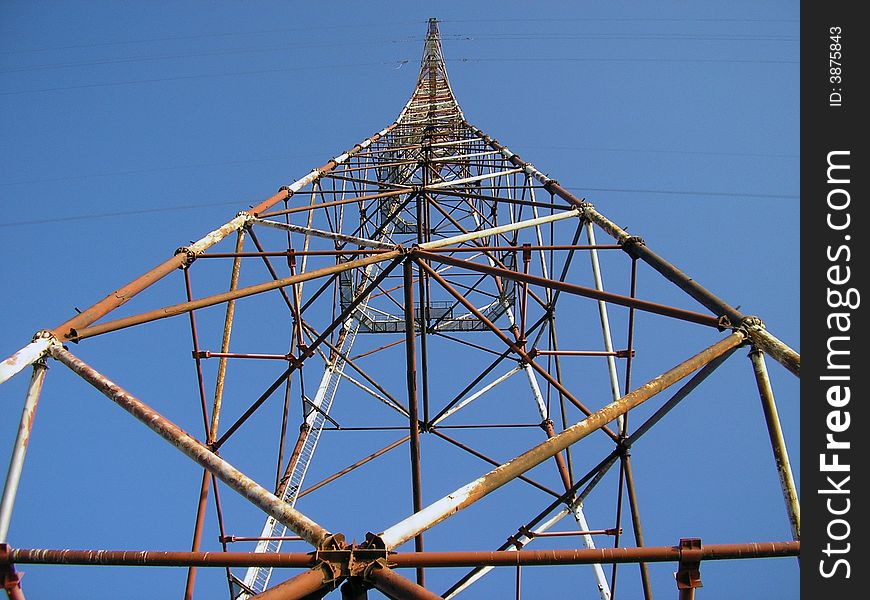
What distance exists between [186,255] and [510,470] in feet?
14.2

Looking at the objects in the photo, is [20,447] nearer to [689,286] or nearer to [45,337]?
[45,337]

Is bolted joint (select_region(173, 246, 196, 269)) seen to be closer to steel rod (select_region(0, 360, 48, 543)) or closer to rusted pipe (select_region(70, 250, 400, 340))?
rusted pipe (select_region(70, 250, 400, 340))

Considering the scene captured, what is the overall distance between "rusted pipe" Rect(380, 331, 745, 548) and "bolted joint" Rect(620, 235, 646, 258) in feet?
7.70

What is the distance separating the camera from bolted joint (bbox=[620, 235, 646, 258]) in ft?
21.2

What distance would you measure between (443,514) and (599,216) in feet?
17.3

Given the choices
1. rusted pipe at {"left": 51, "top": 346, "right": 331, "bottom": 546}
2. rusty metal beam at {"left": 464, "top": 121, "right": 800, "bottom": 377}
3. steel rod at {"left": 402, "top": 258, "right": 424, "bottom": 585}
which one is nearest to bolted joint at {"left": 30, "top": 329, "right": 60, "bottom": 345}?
rusted pipe at {"left": 51, "top": 346, "right": 331, "bottom": 546}

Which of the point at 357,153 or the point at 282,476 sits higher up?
the point at 357,153

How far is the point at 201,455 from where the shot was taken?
370 centimetres

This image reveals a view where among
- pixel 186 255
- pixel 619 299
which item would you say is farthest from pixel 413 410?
pixel 186 255

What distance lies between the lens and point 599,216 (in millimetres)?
7648
